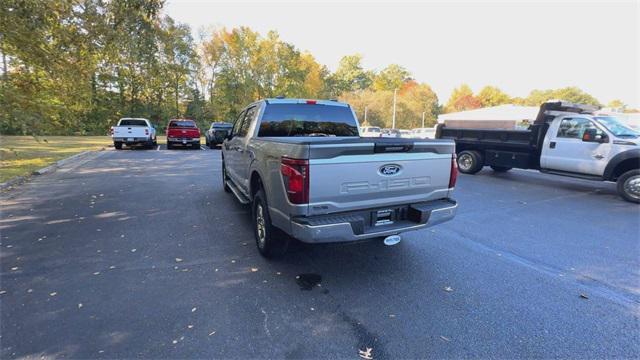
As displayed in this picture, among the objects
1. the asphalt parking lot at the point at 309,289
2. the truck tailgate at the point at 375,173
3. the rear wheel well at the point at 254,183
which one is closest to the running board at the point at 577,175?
the asphalt parking lot at the point at 309,289

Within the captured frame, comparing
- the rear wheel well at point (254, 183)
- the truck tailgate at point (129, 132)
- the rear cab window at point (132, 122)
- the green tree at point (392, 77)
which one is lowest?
the rear wheel well at point (254, 183)

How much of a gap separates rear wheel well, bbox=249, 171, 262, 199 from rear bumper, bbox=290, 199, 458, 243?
1.35 metres

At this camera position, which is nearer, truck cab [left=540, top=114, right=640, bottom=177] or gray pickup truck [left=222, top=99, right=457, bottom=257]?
gray pickup truck [left=222, top=99, right=457, bottom=257]

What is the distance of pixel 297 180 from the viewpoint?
10.6ft

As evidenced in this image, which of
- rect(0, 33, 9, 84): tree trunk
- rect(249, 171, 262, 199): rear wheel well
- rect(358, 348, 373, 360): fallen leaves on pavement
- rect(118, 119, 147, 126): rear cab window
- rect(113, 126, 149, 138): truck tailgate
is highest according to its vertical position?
rect(0, 33, 9, 84): tree trunk

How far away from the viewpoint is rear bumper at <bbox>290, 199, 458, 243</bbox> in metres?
3.20

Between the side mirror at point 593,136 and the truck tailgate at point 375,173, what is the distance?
6.55 metres

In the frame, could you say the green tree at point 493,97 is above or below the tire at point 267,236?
above

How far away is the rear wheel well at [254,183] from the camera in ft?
14.7

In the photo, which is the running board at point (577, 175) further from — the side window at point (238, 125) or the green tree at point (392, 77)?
the green tree at point (392, 77)

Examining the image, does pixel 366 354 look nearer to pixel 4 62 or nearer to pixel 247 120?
pixel 247 120

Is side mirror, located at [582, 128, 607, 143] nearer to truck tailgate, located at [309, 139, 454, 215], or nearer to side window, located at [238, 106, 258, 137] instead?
truck tailgate, located at [309, 139, 454, 215]

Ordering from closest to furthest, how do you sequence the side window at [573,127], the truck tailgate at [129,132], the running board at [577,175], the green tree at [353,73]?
the running board at [577,175] < the side window at [573,127] < the truck tailgate at [129,132] < the green tree at [353,73]

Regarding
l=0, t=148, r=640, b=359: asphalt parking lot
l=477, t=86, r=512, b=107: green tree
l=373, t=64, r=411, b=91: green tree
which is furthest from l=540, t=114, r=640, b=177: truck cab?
l=373, t=64, r=411, b=91: green tree
